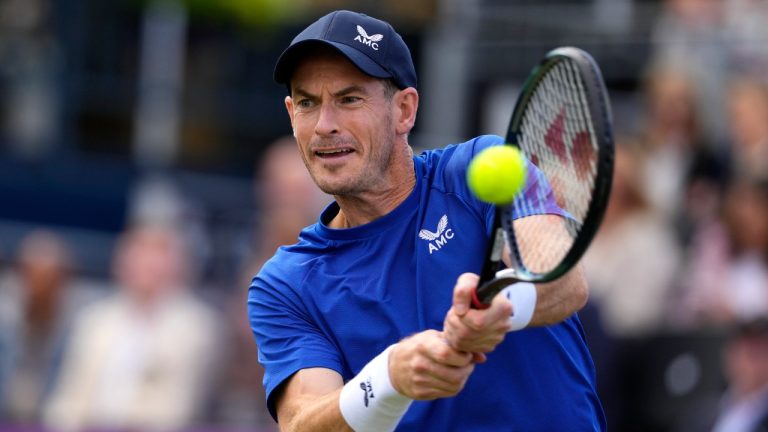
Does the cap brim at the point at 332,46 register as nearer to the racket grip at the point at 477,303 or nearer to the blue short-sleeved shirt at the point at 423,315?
the blue short-sleeved shirt at the point at 423,315

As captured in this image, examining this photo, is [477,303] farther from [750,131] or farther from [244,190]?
[244,190]

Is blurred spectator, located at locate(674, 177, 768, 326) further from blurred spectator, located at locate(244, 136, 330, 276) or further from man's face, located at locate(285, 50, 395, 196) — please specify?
man's face, located at locate(285, 50, 395, 196)

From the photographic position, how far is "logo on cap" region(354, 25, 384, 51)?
4.35 meters

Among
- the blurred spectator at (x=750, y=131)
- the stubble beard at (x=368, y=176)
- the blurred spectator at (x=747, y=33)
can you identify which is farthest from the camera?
the blurred spectator at (x=747, y=33)

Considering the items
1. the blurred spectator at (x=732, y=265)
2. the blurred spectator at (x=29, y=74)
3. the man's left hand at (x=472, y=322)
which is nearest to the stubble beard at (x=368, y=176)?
the man's left hand at (x=472, y=322)

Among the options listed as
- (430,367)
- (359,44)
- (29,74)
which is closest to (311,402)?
(430,367)

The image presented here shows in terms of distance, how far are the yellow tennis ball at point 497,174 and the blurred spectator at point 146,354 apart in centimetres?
540

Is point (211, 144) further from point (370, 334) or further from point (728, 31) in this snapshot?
point (370, 334)

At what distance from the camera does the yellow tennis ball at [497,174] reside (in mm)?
3652

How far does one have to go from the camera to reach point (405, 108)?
4562 millimetres

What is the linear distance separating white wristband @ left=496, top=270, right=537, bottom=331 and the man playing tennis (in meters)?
0.32

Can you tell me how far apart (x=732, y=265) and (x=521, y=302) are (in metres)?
4.87

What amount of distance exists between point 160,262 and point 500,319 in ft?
17.9

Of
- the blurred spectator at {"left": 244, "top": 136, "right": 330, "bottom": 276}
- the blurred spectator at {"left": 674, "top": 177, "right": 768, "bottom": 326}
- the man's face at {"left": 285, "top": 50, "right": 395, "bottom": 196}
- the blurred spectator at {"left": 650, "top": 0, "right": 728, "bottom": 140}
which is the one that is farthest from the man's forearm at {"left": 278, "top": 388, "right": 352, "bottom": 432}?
the blurred spectator at {"left": 650, "top": 0, "right": 728, "bottom": 140}
